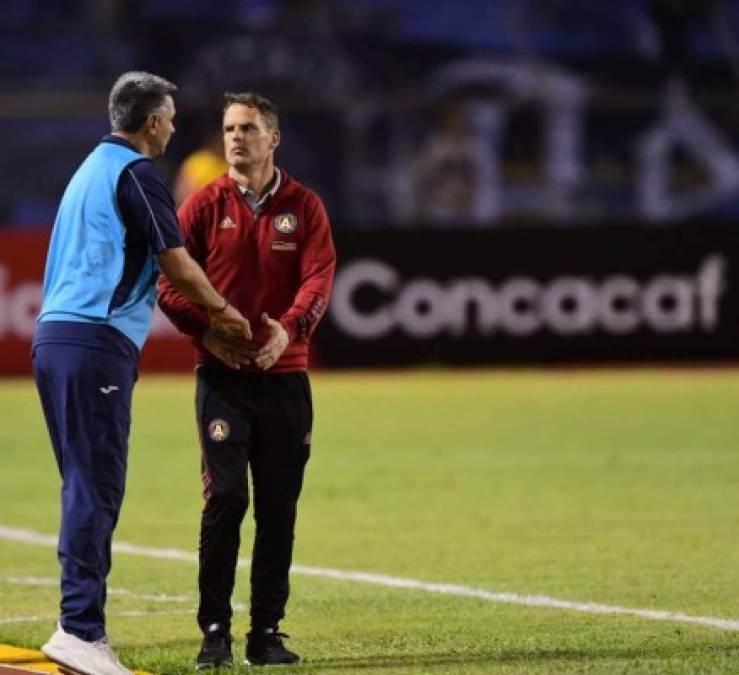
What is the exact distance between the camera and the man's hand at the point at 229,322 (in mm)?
7559

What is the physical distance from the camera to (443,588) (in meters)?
9.91

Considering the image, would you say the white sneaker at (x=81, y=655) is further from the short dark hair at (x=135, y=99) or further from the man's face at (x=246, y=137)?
the man's face at (x=246, y=137)

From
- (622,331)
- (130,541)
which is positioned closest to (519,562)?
(130,541)

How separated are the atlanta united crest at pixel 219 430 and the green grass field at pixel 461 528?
86 centimetres

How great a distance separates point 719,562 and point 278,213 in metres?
3.55

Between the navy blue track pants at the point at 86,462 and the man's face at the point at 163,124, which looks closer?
the navy blue track pants at the point at 86,462

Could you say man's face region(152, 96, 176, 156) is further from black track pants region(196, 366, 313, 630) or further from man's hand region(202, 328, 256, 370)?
black track pants region(196, 366, 313, 630)

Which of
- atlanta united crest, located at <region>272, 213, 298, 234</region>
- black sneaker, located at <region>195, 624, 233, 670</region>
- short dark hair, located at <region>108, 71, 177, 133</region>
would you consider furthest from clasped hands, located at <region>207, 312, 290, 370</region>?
black sneaker, located at <region>195, 624, 233, 670</region>

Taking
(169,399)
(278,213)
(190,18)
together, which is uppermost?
(190,18)

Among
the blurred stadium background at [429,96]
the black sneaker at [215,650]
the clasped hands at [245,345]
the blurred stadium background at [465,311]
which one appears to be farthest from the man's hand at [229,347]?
the blurred stadium background at [429,96]

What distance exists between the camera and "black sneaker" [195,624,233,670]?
25.4 feet

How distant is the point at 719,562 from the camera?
10469 millimetres

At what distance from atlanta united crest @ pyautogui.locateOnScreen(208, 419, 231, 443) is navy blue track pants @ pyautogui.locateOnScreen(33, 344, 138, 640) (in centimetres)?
62

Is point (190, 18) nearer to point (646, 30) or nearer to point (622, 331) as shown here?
point (646, 30)
